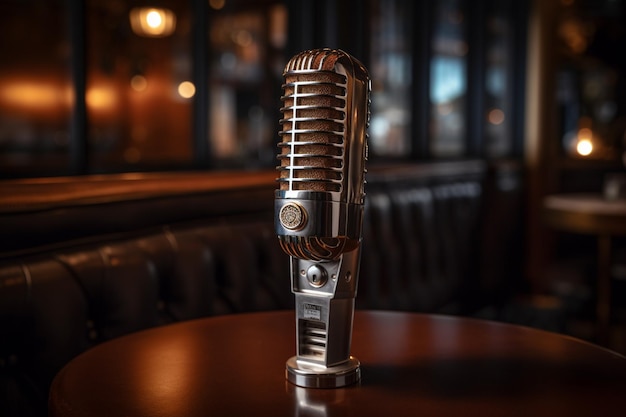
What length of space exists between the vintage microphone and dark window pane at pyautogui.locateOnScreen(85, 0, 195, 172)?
6.85 meters

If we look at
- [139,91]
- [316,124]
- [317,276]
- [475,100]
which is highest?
[139,91]

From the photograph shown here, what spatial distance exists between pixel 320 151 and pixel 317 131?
0.03 meters

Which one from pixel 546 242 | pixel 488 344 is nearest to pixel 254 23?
pixel 546 242

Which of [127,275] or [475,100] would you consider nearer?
[127,275]

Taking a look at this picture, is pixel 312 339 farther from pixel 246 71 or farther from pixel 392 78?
pixel 246 71

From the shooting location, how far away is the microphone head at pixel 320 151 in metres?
0.98

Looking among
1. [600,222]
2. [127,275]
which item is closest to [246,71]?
[600,222]

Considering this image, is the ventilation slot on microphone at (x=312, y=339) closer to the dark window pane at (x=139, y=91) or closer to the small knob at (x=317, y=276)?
the small knob at (x=317, y=276)

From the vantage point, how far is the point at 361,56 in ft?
13.6

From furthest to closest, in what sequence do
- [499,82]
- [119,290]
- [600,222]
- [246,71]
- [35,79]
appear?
1. [246,71]
2. [35,79]
3. [499,82]
4. [600,222]
5. [119,290]

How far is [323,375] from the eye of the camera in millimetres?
1004

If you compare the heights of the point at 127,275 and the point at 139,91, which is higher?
the point at 139,91

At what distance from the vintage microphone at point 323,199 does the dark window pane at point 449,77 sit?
4.24m

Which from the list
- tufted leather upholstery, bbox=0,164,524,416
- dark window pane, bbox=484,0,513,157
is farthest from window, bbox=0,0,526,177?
tufted leather upholstery, bbox=0,164,524,416
